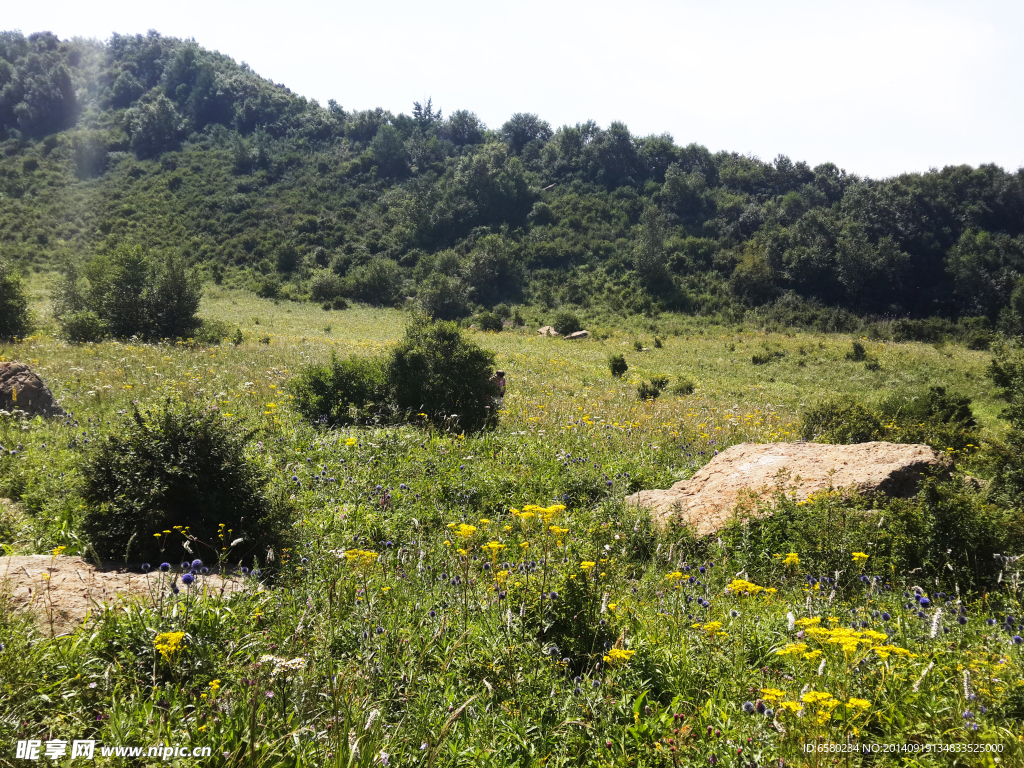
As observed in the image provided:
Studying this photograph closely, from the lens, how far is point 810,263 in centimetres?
4916

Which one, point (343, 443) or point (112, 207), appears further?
point (112, 207)

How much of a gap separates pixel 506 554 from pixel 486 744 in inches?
91.1

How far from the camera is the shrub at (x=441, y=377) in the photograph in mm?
9711

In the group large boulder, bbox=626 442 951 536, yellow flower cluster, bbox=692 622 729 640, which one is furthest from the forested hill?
yellow flower cluster, bbox=692 622 729 640

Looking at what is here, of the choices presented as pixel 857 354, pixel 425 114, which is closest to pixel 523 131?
pixel 425 114

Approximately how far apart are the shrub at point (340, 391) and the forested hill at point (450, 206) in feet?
115

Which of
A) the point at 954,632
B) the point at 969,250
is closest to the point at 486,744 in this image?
the point at 954,632

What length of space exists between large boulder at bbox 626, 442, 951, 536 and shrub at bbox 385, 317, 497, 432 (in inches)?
166

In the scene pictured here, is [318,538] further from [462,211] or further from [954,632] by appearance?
[462,211]

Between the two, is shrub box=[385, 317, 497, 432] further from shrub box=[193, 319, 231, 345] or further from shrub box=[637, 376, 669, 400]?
shrub box=[193, 319, 231, 345]

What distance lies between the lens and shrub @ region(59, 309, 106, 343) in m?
17.4

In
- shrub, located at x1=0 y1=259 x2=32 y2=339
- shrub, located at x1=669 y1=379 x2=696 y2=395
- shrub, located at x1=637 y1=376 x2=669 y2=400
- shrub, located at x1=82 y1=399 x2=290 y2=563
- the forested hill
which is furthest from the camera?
the forested hill

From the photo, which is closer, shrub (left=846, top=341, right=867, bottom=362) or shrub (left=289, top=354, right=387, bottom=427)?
shrub (left=289, top=354, right=387, bottom=427)

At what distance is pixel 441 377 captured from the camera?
9.90 metres
